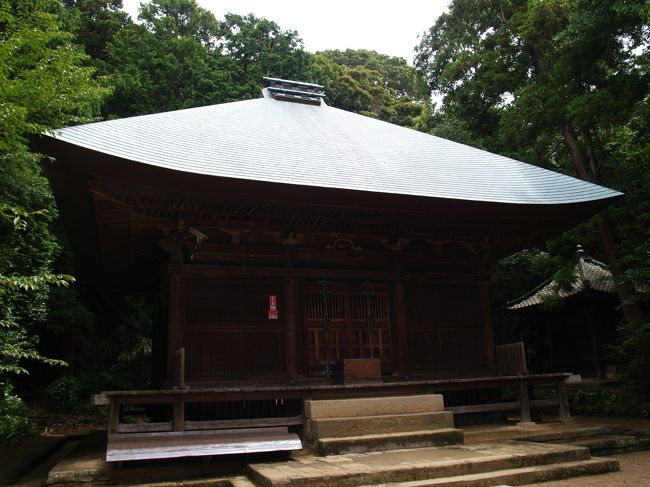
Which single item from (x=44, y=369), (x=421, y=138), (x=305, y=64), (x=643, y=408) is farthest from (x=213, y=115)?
(x=305, y=64)

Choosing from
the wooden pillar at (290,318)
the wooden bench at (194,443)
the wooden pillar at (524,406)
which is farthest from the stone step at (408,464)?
the wooden pillar at (290,318)

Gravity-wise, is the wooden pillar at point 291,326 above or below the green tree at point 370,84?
below

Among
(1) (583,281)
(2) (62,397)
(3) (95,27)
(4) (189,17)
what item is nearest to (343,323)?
(1) (583,281)

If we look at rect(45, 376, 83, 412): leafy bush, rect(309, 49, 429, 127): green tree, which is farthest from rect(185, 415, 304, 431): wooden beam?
rect(309, 49, 429, 127): green tree

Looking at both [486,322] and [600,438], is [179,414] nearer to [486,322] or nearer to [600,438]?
[486,322]

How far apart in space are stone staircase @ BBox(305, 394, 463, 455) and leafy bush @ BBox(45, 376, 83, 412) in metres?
13.0

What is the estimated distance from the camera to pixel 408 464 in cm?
544

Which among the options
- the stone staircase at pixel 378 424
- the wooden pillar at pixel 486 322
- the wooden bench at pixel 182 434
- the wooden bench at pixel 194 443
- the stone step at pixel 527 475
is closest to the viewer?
the stone step at pixel 527 475

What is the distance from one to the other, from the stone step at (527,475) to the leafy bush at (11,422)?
9767 mm

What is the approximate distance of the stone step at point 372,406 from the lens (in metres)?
6.96

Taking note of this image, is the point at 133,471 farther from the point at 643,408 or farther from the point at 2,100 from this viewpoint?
the point at 643,408

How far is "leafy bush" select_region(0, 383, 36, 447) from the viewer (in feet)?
36.7

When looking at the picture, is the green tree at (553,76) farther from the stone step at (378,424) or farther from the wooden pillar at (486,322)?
the stone step at (378,424)

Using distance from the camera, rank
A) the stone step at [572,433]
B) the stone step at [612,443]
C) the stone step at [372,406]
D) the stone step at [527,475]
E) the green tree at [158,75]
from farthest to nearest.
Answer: the green tree at [158,75] < the stone step at [572,433] < the stone step at [612,443] < the stone step at [372,406] < the stone step at [527,475]
